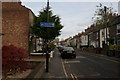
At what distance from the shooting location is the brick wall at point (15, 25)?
24672mm

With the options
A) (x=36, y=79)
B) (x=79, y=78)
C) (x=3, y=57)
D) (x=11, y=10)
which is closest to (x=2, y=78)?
(x=3, y=57)

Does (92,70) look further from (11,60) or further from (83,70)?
(11,60)

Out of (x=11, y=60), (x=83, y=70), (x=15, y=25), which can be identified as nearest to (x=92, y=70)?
(x=83, y=70)

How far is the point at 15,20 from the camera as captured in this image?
25.0m

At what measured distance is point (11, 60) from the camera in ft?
33.7

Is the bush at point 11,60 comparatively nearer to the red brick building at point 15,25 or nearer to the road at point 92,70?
the road at point 92,70

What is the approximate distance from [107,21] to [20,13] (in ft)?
68.2

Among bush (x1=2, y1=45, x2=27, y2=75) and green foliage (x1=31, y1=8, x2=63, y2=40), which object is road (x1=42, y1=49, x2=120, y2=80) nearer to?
bush (x1=2, y1=45, x2=27, y2=75)

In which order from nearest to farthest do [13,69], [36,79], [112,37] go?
[36,79] < [13,69] < [112,37]

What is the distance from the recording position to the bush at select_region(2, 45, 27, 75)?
9.80 m

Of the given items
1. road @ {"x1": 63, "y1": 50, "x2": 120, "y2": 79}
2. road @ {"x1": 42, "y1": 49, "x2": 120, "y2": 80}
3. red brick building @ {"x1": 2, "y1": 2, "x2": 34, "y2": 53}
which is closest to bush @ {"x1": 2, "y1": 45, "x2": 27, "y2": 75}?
road @ {"x1": 42, "y1": 49, "x2": 120, "y2": 80}

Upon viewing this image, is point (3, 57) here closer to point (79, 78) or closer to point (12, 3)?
point (79, 78)

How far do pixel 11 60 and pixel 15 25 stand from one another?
50.1 feet

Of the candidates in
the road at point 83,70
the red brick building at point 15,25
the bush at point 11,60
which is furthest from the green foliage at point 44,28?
the bush at point 11,60
